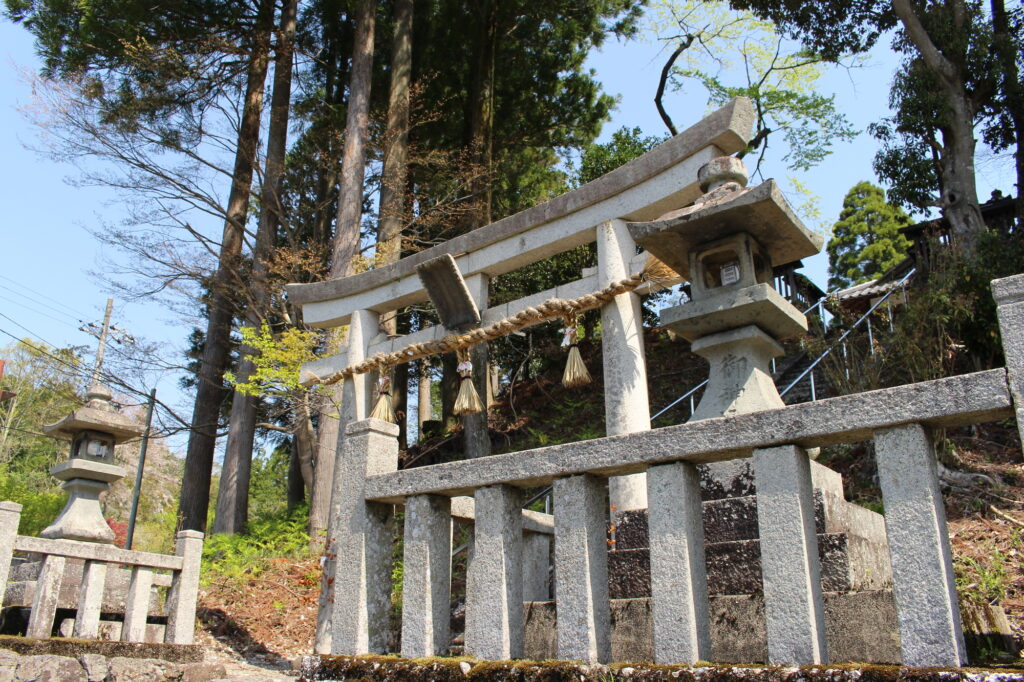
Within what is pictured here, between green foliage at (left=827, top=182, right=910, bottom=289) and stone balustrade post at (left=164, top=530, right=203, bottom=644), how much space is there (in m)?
17.9

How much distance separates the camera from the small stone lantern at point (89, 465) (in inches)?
294

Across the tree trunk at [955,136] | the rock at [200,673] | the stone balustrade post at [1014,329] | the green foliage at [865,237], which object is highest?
the green foliage at [865,237]

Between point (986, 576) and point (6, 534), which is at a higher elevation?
point (6, 534)

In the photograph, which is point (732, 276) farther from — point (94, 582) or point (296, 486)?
point (296, 486)

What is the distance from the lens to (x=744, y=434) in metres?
3.20

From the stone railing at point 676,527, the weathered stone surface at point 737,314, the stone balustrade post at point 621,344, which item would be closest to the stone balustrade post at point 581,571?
the stone railing at point 676,527

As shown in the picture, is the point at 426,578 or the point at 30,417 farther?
the point at 30,417

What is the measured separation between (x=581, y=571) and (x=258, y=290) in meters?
11.3

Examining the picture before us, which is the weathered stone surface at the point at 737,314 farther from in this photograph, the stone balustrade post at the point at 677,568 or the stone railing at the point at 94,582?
the stone railing at the point at 94,582


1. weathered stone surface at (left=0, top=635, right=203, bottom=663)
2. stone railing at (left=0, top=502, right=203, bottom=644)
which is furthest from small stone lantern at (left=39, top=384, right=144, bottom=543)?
weathered stone surface at (left=0, top=635, right=203, bottom=663)

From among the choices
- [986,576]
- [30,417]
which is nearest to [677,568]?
[986,576]

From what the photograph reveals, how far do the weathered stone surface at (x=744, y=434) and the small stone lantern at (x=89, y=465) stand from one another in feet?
16.6

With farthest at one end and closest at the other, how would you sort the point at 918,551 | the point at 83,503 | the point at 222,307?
1. the point at 222,307
2. the point at 83,503
3. the point at 918,551

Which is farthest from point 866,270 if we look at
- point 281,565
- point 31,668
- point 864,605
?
point 31,668
